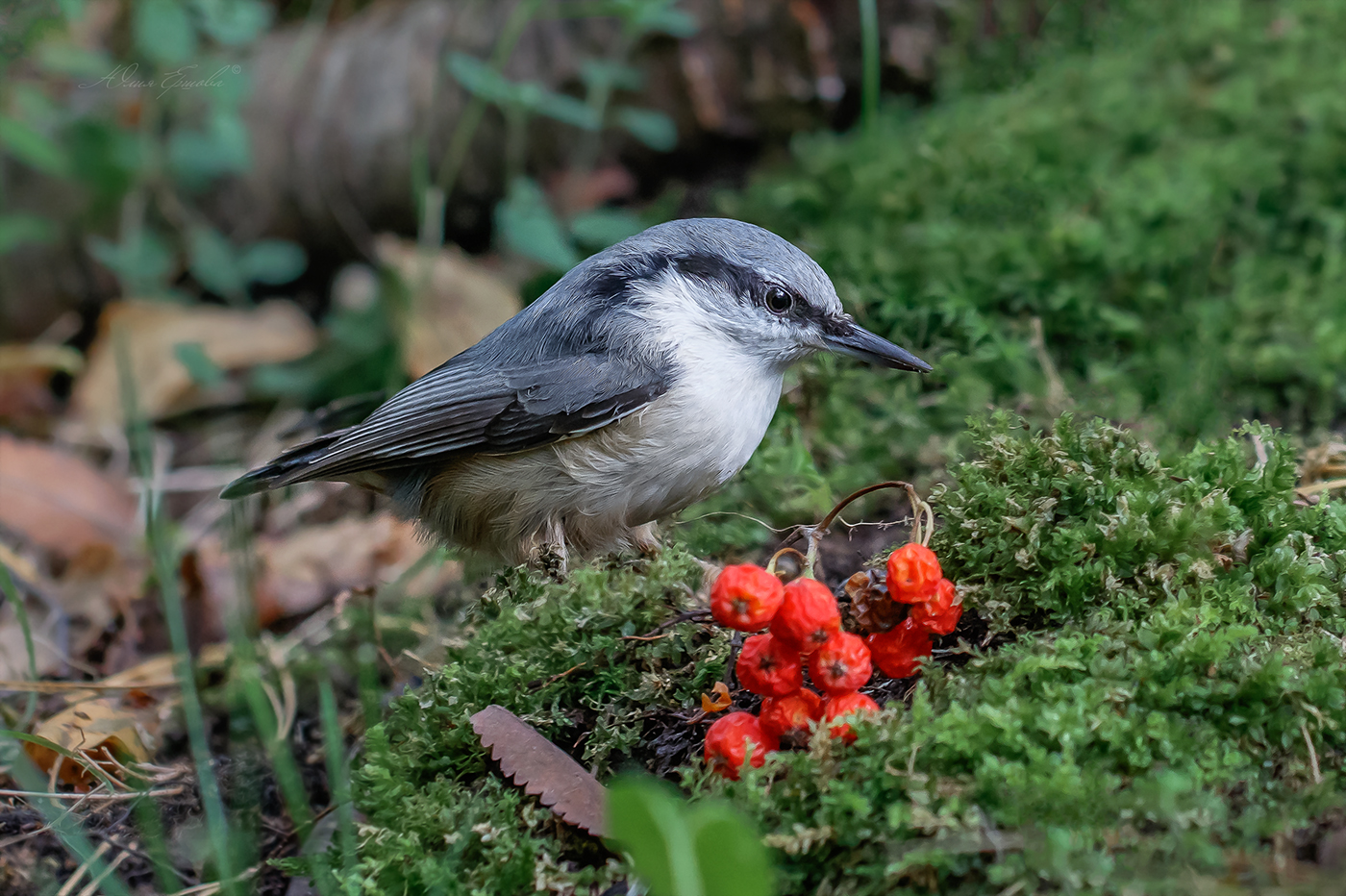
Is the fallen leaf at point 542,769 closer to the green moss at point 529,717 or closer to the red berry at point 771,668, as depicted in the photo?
the green moss at point 529,717

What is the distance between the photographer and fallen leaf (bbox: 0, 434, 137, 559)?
4.28 m

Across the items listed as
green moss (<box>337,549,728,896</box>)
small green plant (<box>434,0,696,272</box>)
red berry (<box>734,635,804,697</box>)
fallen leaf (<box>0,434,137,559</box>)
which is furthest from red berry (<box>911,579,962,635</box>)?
fallen leaf (<box>0,434,137,559</box>)

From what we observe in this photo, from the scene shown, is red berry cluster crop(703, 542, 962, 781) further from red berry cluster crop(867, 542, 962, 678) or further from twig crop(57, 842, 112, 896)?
twig crop(57, 842, 112, 896)

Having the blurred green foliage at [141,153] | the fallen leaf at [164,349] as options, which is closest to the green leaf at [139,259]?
the blurred green foliage at [141,153]

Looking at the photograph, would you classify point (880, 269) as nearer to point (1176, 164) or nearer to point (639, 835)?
point (1176, 164)

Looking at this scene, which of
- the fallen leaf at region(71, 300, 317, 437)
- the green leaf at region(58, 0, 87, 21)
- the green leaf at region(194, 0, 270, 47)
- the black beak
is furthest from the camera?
the fallen leaf at region(71, 300, 317, 437)

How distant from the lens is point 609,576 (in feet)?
8.41

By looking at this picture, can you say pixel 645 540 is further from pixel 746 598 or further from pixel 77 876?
pixel 77 876

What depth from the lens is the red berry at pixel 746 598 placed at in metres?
1.73

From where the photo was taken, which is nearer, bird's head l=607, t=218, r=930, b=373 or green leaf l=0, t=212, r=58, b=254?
bird's head l=607, t=218, r=930, b=373

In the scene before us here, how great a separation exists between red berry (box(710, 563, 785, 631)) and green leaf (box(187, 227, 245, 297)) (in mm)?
4516

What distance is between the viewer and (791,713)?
178 cm

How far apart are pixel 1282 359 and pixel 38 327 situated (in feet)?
20.1

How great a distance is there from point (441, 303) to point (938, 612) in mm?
3545
